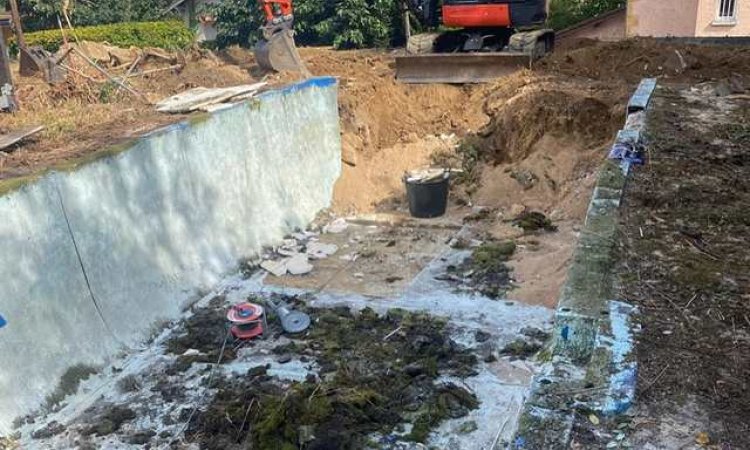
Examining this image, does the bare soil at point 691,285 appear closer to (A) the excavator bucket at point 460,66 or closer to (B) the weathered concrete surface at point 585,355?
(B) the weathered concrete surface at point 585,355

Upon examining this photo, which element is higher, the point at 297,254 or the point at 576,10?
the point at 576,10

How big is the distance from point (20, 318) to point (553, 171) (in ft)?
23.4

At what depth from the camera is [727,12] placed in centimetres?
1870

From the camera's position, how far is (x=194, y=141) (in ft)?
27.2

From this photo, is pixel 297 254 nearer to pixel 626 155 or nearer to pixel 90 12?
pixel 626 155

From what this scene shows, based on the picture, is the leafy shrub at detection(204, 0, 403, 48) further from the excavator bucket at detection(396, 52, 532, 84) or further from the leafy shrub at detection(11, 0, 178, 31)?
the leafy shrub at detection(11, 0, 178, 31)

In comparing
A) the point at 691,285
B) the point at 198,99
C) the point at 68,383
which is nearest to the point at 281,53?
the point at 198,99

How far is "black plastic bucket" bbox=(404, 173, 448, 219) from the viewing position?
9891 mm

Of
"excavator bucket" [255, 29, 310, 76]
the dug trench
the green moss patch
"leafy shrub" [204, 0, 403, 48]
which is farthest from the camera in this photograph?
"leafy shrub" [204, 0, 403, 48]

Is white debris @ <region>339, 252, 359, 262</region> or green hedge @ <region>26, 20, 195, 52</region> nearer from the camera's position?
white debris @ <region>339, 252, 359, 262</region>

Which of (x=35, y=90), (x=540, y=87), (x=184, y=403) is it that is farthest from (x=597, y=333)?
(x=35, y=90)

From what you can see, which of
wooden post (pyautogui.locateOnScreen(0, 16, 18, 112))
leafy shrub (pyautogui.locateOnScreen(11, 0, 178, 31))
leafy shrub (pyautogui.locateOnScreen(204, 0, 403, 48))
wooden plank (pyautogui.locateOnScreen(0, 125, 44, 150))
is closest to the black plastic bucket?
wooden plank (pyautogui.locateOnScreen(0, 125, 44, 150))

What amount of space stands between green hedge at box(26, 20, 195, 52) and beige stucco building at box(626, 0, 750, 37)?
14576 millimetres

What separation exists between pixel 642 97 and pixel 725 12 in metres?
13.1
